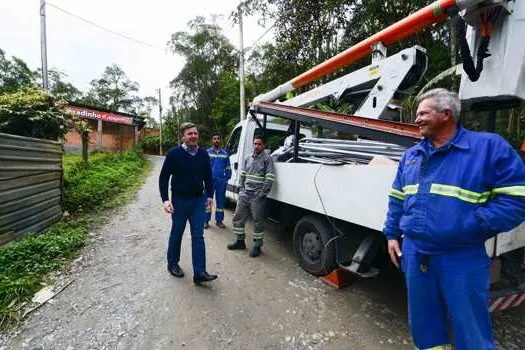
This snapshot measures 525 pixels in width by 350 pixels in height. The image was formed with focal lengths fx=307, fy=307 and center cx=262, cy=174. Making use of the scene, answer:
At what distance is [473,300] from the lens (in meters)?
1.55

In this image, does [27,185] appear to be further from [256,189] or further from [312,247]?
[312,247]

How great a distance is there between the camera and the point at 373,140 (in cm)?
309

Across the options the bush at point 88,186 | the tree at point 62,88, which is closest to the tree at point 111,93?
the tree at point 62,88

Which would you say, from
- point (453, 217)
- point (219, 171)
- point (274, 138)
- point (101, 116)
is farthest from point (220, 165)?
point (101, 116)

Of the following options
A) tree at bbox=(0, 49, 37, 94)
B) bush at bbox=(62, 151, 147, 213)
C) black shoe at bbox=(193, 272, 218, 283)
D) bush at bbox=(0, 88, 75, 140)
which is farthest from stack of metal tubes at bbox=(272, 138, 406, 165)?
tree at bbox=(0, 49, 37, 94)

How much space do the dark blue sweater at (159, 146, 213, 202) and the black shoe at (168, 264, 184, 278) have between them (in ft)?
2.68

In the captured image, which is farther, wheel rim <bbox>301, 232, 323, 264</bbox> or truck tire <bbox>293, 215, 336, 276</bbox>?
wheel rim <bbox>301, 232, 323, 264</bbox>

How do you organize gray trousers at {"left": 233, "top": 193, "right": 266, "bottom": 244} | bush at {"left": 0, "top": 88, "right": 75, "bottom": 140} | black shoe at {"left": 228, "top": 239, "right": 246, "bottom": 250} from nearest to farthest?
gray trousers at {"left": 233, "top": 193, "right": 266, "bottom": 244} → black shoe at {"left": 228, "top": 239, "right": 246, "bottom": 250} → bush at {"left": 0, "top": 88, "right": 75, "bottom": 140}

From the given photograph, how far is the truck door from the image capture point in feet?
17.9

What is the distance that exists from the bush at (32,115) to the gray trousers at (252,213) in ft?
12.3

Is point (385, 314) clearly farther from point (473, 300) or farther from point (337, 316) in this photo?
point (473, 300)

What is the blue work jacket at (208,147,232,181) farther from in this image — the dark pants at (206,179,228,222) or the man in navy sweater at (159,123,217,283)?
the man in navy sweater at (159,123,217,283)

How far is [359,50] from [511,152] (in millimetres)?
2461

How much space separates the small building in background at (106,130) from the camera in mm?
19016
